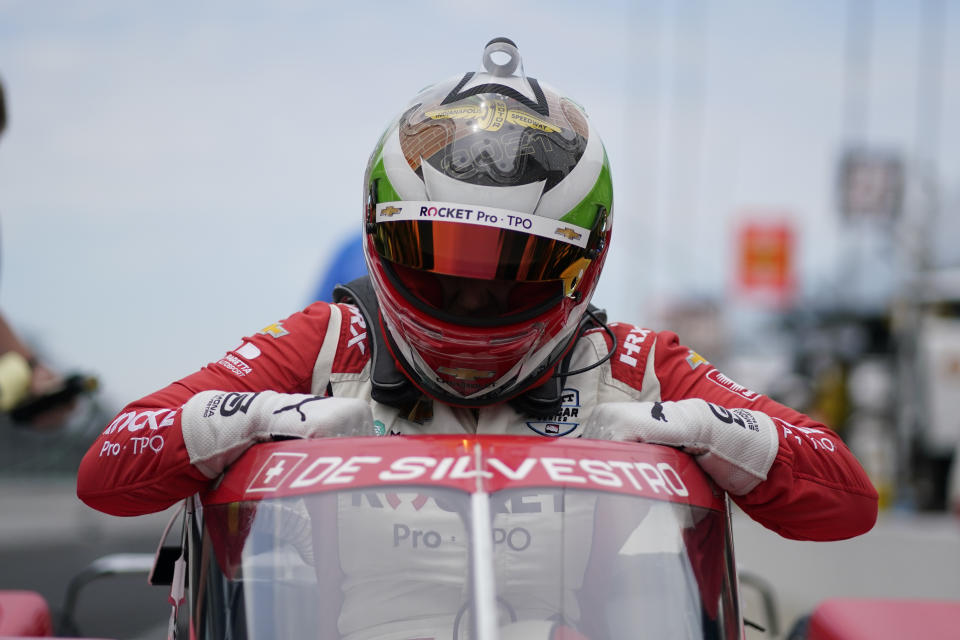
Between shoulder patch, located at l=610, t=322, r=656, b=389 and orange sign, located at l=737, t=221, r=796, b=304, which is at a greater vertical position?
shoulder patch, located at l=610, t=322, r=656, b=389

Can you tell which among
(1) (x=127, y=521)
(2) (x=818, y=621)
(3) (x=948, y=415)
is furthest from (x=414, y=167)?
(1) (x=127, y=521)

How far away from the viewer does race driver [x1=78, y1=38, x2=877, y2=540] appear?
214 cm

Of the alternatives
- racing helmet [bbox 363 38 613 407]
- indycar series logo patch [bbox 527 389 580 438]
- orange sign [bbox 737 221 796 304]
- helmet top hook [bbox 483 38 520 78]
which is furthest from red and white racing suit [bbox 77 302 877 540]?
orange sign [bbox 737 221 796 304]

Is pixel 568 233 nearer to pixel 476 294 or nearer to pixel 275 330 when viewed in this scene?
pixel 476 294

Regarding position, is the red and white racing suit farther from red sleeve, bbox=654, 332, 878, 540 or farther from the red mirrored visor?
the red mirrored visor

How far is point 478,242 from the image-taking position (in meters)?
2.35

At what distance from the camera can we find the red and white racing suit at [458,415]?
2.25 m

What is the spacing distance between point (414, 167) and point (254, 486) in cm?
89

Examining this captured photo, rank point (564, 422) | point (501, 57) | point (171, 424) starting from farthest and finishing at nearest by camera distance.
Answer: point (501, 57) < point (564, 422) < point (171, 424)

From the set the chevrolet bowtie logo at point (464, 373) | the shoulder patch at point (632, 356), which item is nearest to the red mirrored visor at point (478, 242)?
the chevrolet bowtie logo at point (464, 373)

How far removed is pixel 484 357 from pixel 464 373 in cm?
7

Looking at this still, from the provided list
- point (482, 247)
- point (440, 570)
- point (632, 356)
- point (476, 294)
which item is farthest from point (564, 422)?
point (440, 570)

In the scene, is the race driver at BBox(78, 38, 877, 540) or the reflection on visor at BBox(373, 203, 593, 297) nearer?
the race driver at BBox(78, 38, 877, 540)

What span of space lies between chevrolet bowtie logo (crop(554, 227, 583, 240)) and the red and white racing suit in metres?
0.38
